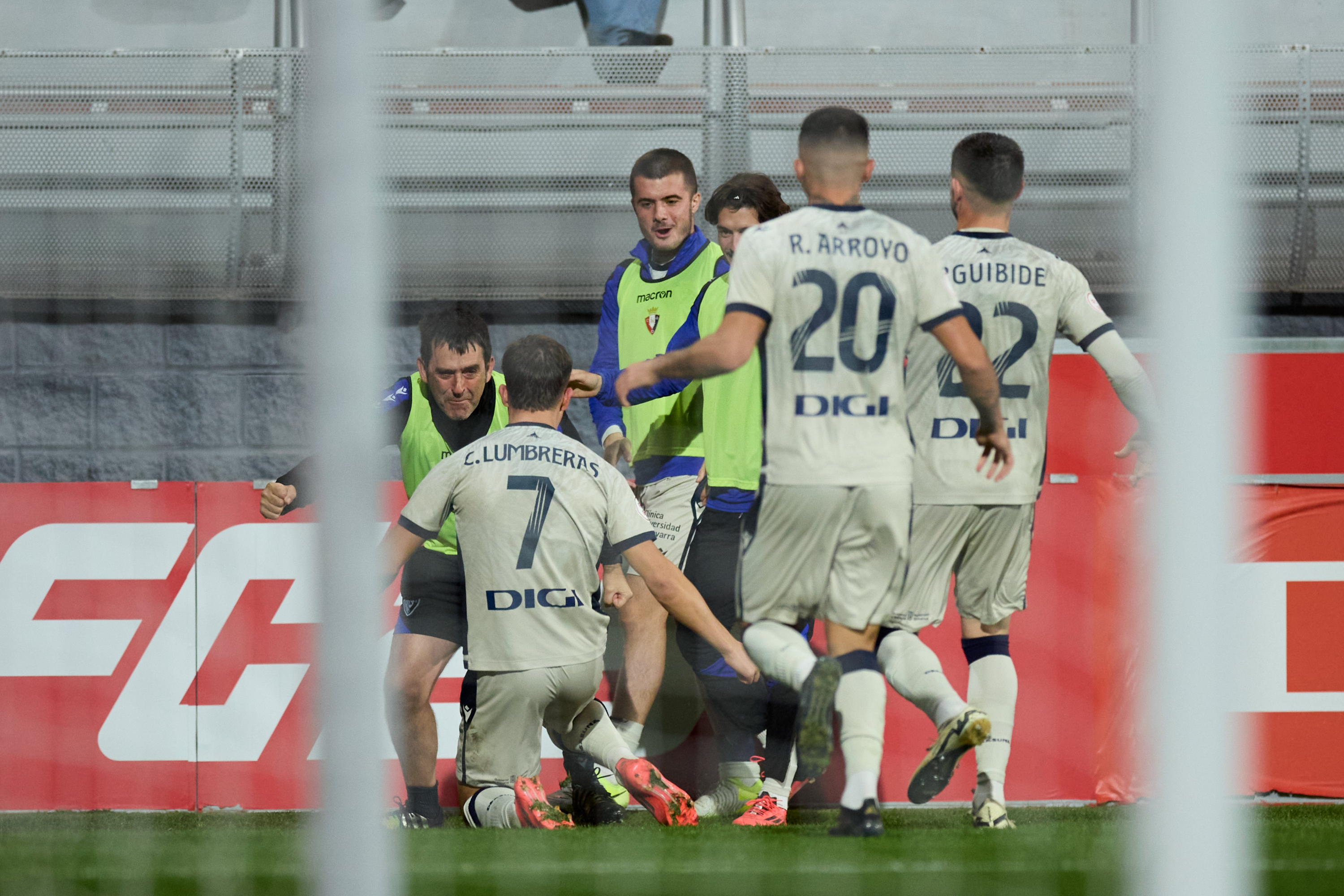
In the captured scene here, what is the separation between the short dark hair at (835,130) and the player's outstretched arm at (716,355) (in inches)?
17.1

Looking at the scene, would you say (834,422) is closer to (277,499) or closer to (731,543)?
(731,543)

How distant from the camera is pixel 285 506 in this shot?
123 inches

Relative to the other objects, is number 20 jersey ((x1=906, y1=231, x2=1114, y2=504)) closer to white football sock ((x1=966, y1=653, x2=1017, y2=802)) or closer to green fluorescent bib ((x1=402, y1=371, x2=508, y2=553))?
white football sock ((x1=966, y1=653, x2=1017, y2=802))

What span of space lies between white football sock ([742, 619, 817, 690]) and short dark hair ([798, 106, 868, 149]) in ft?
3.14

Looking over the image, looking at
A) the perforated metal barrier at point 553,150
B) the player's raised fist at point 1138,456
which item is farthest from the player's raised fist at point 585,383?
the player's raised fist at point 1138,456

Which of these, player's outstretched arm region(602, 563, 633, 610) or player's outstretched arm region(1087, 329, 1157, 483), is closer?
player's outstretched arm region(1087, 329, 1157, 483)

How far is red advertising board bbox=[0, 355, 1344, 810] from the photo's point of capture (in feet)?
11.4

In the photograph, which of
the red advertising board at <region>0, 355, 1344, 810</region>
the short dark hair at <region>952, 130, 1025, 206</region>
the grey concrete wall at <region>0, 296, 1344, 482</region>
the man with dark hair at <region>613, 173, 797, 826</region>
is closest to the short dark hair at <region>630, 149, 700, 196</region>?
the man with dark hair at <region>613, 173, 797, 826</region>

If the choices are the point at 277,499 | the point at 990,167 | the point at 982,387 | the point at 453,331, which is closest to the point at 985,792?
the point at 982,387

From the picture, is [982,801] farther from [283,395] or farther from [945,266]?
Result: [283,395]

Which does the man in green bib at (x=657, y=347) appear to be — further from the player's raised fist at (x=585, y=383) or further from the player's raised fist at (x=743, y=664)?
the player's raised fist at (x=743, y=664)

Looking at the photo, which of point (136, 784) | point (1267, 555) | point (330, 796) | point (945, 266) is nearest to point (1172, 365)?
point (330, 796)

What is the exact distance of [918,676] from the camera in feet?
8.78

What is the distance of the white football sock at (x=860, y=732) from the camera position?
2424 millimetres
